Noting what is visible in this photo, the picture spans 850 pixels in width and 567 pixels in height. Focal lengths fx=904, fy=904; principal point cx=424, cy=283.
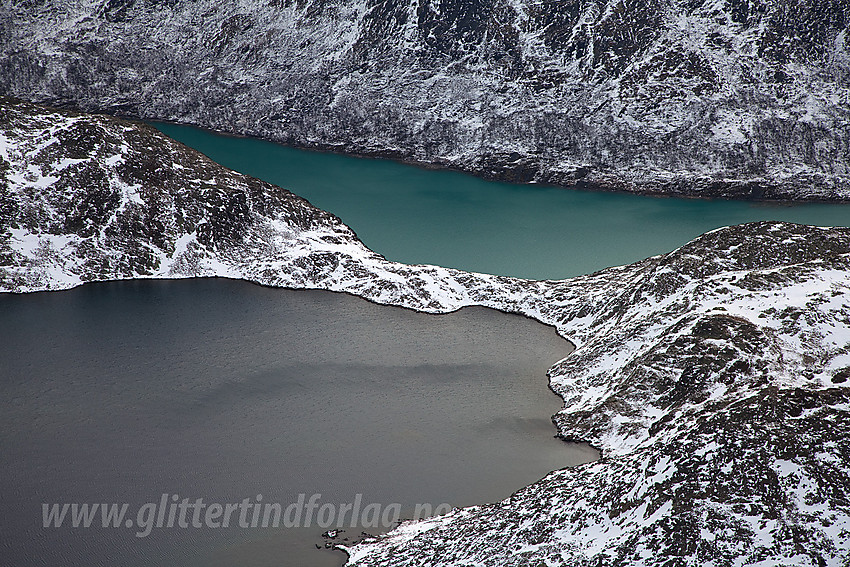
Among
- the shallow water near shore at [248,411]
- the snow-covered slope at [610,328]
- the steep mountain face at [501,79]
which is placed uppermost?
the steep mountain face at [501,79]

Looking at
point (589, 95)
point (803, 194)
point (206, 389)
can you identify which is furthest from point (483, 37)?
point (206, 389)

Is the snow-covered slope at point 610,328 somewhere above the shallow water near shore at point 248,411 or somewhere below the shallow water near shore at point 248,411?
above

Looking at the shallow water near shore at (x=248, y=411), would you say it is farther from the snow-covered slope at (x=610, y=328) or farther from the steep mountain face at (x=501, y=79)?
the steep mountain face at (x=501, y=79)

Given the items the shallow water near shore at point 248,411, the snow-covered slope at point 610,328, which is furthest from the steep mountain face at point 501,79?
the shallow water near shore at point 248,411

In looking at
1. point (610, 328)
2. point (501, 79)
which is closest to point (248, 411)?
point (610, 328)

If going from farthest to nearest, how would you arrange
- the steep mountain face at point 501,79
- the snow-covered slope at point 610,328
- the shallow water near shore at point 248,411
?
the steep mountain face at point 501,79, the shallow water near shore at point 248,411, the snow-covered slope at point 610,328

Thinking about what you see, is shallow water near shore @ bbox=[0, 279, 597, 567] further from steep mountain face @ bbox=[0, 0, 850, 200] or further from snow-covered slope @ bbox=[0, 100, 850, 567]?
steep mountain face @ bbox=[0, 0, 850, 200]

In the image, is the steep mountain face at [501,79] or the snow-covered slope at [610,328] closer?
the snow-covered slope at [610,328]

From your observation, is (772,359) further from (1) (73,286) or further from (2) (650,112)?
(2) (650,112)
